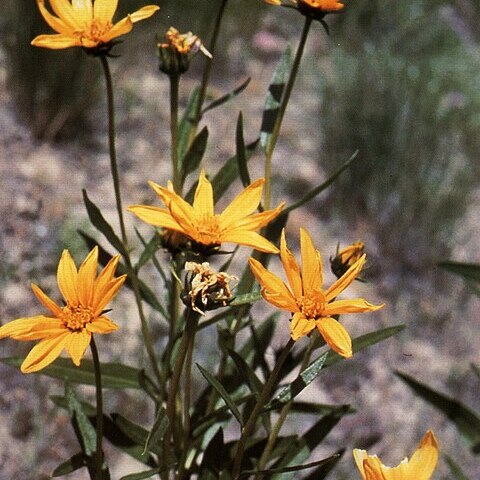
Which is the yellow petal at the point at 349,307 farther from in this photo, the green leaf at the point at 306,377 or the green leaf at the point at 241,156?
the green leaf at the point at 241,156

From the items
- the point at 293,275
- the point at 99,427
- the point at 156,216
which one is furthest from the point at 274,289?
the point at 99,427

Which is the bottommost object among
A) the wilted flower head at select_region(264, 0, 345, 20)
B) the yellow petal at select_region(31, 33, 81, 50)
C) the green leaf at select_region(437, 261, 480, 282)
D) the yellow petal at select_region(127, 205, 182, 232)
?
the green leaf at select_region(437, 261, 480, 282)

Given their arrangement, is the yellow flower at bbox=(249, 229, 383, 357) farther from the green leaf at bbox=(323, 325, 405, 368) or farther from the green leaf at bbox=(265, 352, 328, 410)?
the green leaf at bbox=(323, 325, 405, 368)

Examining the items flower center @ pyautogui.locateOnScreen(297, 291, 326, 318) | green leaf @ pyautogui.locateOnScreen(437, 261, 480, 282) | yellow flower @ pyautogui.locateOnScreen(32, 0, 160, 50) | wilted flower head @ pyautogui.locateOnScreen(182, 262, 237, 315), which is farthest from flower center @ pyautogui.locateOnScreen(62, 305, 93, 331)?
green leaf @ pyautogui.locateOnScreen(437, 261, 480, 282)

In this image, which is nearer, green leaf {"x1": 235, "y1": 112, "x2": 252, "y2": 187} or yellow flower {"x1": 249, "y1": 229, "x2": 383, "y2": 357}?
yellow flower {"x1": 249, "y1": 229, "x2": 383, "y2": 357}

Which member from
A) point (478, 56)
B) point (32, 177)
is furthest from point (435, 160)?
point (32, 177)

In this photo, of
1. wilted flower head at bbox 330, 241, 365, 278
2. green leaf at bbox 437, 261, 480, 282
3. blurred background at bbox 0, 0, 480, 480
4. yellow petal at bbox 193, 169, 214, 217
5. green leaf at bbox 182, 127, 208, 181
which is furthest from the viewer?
blurred background at bbox 0, 0, 480, 480

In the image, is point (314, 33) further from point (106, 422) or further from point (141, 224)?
point (106, 422)
